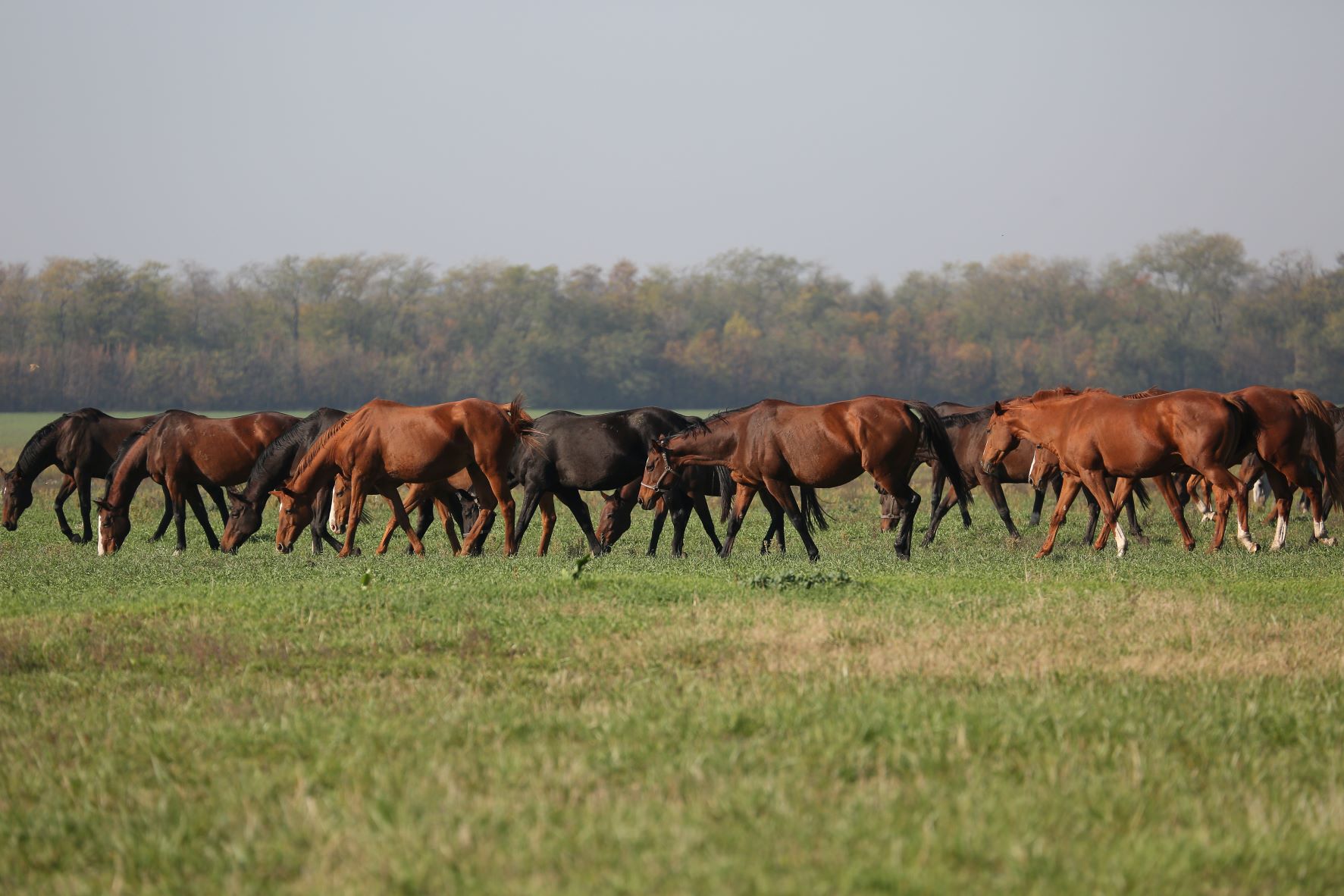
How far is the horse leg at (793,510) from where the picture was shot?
14.6m

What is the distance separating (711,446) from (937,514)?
4.25 m

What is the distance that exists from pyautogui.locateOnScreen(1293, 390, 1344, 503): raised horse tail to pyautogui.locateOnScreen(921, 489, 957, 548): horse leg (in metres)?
4.33

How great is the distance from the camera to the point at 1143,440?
48.4 feet

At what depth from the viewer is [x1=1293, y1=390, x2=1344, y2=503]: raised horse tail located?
15523mm

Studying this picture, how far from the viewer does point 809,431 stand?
1478cm

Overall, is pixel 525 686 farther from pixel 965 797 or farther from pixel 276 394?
pixel 276 394

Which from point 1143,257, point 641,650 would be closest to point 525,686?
point 641,650

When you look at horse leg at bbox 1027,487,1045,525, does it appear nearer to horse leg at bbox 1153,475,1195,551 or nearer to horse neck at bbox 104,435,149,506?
horse leg at bbox 1153,475,1195,551

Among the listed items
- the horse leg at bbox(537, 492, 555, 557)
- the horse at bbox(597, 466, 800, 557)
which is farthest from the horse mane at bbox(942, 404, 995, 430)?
the horse leg at bbox(537, 492, 555, 557)

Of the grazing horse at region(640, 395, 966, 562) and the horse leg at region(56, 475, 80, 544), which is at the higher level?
the grazing horse at region(640, 395, 966, 562)

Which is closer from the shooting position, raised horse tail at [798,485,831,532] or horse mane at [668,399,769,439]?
horse mane at [668,399,769,439]

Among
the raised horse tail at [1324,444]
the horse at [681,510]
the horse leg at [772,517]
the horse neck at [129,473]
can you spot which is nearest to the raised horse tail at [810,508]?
the horse at [681,510]

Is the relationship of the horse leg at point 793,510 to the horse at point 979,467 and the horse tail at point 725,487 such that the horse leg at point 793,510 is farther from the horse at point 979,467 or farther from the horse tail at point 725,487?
the horse at point 979,467

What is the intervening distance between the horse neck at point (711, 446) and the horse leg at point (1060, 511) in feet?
11.5
